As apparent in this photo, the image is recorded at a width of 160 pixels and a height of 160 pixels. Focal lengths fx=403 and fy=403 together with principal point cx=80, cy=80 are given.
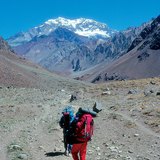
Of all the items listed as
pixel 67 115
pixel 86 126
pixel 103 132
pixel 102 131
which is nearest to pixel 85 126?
pixel 86 126

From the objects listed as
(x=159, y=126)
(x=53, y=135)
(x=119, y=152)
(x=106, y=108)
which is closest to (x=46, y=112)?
(x=106, y=108)

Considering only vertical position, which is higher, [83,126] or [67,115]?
[67,115]

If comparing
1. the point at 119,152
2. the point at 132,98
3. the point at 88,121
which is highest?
the point at 132,98

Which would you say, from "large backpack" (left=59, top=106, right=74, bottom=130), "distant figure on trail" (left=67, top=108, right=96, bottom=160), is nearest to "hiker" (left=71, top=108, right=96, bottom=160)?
"distant figure on trail" (left=67, top=108, right=96, bottom=160)

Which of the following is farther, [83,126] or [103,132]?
[103,132]

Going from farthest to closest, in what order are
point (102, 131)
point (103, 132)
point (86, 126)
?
point (102, 131) < point (103, 132) < point (86, 126)

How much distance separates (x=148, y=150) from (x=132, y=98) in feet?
51.7

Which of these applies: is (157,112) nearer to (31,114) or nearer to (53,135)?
(53,135)

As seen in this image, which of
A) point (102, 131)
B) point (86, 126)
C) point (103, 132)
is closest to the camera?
point (86, 126)

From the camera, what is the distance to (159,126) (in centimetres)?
2178

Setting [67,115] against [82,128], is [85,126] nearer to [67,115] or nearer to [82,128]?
[82,128]

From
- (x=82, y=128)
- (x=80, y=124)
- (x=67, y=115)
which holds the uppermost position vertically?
(x=67, y=115)

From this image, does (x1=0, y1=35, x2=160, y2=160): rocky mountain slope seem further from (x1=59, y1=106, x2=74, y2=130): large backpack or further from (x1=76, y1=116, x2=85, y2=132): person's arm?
(x1=76, y1=116, x2=85, y2=132): person's arm

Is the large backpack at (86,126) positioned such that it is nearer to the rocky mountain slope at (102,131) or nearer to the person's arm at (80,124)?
the person's arm at (80,124)
